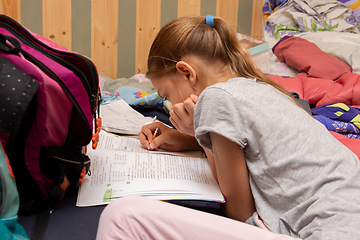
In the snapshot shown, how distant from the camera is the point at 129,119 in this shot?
1138mm

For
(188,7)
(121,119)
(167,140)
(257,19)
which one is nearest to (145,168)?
(167,140)

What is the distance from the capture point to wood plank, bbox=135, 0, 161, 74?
207 centimetres

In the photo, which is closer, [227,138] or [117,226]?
[117,226]

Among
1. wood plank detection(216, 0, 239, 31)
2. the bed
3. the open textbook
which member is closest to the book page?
the open textbook

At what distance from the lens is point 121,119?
1122 mm

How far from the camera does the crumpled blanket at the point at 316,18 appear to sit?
1.95 metres

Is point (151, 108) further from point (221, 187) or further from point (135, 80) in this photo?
point (221, 187)

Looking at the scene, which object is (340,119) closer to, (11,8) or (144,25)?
(144,25)

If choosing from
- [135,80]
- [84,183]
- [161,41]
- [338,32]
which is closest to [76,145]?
[84,183]

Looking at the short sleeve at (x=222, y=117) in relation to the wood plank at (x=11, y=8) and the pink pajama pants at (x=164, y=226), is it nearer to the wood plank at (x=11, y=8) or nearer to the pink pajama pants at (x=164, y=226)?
the pink pajama pants at (x=164, y=226)

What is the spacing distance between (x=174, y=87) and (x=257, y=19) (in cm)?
181

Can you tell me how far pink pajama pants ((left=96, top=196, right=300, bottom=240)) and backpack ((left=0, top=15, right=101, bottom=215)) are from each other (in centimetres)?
16

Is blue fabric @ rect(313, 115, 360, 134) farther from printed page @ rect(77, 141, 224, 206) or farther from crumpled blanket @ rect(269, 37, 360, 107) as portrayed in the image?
printed page @ rect(77, 141, 224, 206)

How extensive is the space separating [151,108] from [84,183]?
28.5 inches
